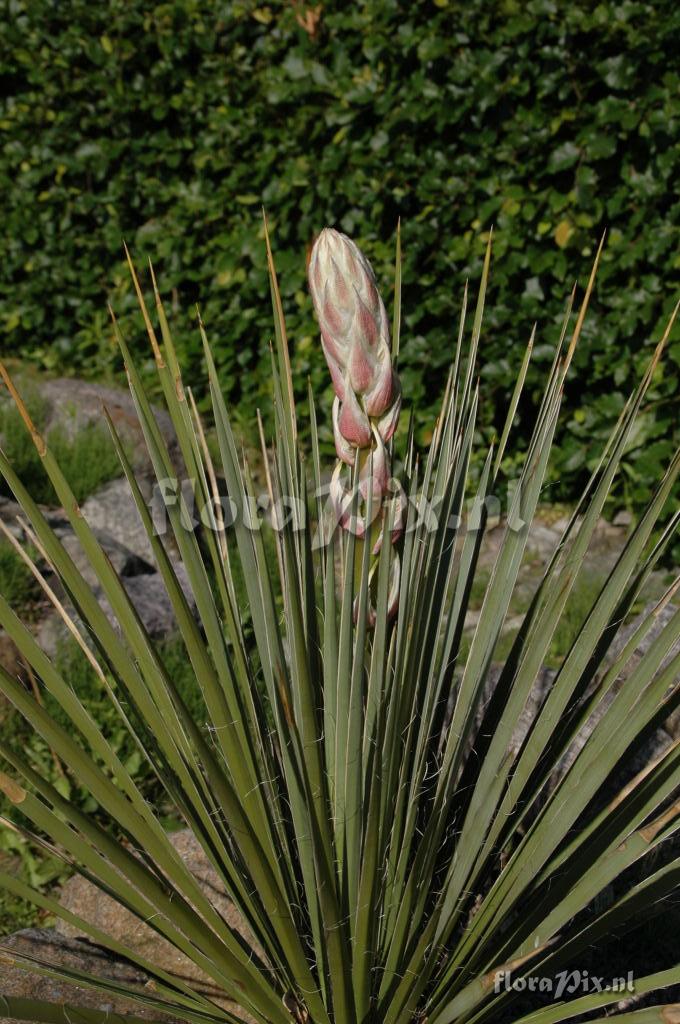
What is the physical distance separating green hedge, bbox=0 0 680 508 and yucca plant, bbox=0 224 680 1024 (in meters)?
2.59

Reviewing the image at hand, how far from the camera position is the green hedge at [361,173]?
3.76 meters

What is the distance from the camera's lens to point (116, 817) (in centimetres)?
123

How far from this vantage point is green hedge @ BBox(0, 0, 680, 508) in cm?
376

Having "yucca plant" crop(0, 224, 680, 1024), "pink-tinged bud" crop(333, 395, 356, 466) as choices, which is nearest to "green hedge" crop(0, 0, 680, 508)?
"yucca plant" crop(0, 224, 680, 1024)

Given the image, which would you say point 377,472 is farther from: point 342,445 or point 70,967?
point 70,967

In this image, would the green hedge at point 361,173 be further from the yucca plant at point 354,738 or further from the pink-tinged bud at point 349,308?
the pink-tinged bud at point 349,308

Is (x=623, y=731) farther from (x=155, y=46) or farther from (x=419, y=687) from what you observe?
(x=155, y=46)

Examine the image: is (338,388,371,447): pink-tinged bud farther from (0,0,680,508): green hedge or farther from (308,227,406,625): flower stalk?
(0,0,680,508): green hedge

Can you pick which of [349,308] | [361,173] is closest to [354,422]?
[349,308]

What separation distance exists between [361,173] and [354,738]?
358 centimetres

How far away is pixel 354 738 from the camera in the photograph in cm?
121

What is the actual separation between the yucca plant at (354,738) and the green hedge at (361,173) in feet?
8.51

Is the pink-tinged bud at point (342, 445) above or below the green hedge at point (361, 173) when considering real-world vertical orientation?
above

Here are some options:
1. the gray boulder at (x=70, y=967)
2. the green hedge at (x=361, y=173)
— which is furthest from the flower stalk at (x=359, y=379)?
the green hedge at (x=361, y=173)
